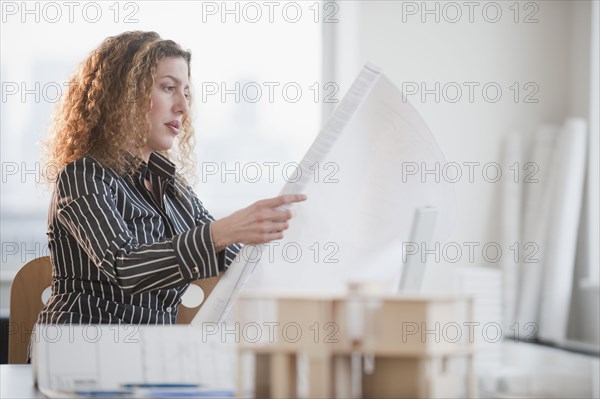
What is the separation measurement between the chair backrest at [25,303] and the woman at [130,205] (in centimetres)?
3

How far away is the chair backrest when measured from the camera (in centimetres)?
164

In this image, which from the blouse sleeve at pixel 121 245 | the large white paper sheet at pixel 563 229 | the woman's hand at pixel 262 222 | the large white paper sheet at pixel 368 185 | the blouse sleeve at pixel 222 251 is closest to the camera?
the large white paper sheet at pixel 368 185

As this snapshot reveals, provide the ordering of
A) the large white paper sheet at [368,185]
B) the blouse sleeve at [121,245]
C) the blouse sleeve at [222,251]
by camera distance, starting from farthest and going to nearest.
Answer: the blouse sleeve at [222,251] → the blouse sleeve at [121,245] → the large white paper sheet at [368,185]

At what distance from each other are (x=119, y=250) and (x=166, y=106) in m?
0.48

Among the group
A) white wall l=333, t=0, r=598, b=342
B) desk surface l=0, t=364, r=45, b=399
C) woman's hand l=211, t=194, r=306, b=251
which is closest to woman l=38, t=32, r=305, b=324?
woman's hand l=211, t=194, r=306, b=251

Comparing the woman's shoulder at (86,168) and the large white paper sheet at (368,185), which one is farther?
the woman's shoulder at (86,168)

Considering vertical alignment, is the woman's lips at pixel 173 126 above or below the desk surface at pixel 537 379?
above

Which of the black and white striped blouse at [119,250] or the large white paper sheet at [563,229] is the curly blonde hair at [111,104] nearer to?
the black and white striped blouse at [119,250]

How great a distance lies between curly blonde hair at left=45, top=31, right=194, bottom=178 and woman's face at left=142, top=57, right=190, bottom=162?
0.01 metres

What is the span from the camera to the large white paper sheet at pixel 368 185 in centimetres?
112

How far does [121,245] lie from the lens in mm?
1557

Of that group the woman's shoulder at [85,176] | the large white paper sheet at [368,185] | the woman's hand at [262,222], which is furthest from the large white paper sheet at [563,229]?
the large white paper sheet at [368,185]

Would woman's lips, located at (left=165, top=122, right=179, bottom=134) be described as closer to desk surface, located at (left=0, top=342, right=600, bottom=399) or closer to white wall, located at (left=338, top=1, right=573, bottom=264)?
desk surface, located at (left=0, top=342, right=600, bottom=399)

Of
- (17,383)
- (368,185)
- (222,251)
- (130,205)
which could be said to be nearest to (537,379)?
(368,185)
